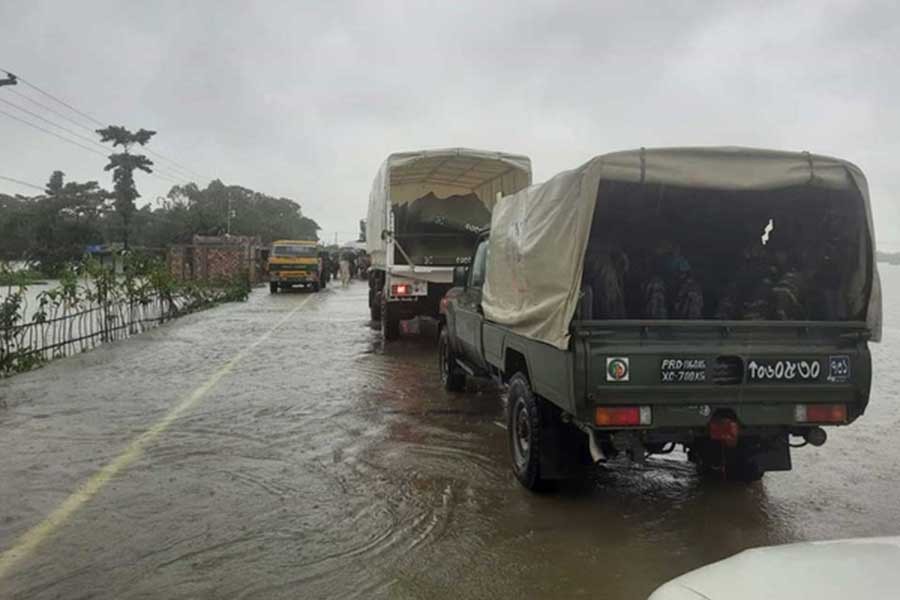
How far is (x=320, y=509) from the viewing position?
4.82 m

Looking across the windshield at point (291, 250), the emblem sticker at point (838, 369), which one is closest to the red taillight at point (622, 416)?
the emblem sticker at point (838, 369)

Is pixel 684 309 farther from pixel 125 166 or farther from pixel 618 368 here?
pixel 125 166

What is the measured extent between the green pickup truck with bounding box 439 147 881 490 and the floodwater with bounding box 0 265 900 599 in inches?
17.5

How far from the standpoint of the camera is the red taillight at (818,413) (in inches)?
175

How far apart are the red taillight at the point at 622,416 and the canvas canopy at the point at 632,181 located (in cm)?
45

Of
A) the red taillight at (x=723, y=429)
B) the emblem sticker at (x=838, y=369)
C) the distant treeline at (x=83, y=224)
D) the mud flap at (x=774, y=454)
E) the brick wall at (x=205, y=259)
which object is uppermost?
the distant treeline at (x=83, y=224)

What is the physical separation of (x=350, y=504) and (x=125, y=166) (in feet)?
204

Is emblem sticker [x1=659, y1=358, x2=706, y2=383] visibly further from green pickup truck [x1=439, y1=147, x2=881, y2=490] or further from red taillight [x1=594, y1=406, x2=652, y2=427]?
red taillight [x1=594, y1=406, x2=652, y2=427]

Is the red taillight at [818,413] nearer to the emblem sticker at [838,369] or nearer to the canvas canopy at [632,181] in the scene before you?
the emblem sticker at [838,369]

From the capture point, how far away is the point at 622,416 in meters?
4.25

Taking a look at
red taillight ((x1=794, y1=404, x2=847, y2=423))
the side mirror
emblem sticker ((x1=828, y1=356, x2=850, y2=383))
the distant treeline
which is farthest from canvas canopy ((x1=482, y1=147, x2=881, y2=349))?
the distant treeline

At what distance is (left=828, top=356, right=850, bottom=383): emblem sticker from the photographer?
4.42 metres

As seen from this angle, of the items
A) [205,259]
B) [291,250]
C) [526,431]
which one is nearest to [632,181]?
[526,431]

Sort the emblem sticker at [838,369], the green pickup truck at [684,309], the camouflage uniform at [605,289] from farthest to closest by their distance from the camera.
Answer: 1. the camouflage uniform at [605,289]
2. the emblem sticker at [838,369]
3. the green pickup truck at [684,309]
